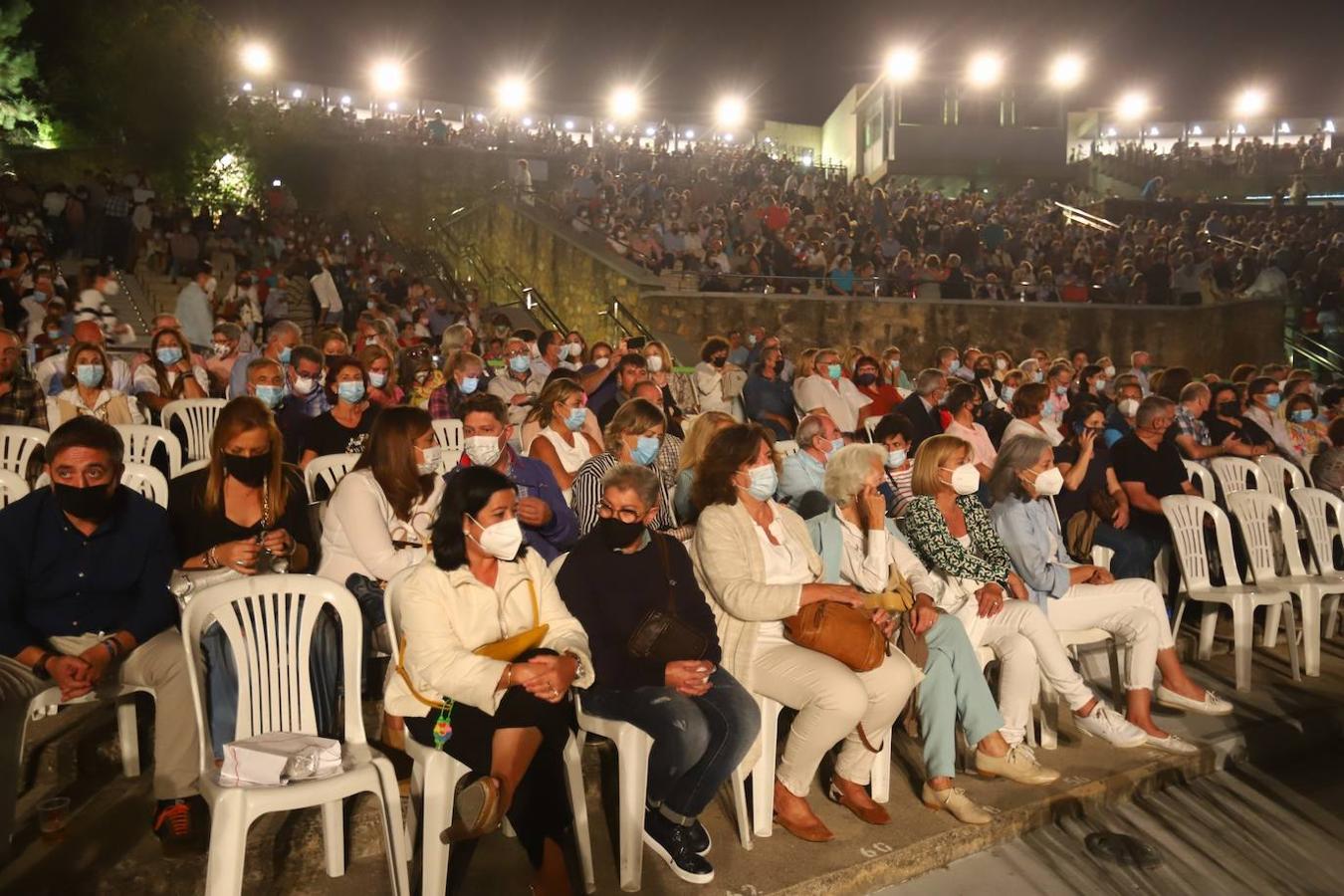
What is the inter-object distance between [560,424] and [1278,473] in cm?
484

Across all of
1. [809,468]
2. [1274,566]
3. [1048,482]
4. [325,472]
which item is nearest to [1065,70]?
[1274,566]

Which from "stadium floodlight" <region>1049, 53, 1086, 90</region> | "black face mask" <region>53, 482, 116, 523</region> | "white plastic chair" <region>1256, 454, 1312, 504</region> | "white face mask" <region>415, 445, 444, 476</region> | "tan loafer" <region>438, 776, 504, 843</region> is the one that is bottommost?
"tan loafer" <region>438, 776, 504, 843</region>

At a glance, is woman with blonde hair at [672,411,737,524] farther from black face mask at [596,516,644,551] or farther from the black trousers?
the black trousers

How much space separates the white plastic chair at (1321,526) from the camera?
256 inches

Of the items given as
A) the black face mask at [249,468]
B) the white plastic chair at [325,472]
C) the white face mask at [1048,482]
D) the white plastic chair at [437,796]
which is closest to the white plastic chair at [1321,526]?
the white face mask at [1048,482]

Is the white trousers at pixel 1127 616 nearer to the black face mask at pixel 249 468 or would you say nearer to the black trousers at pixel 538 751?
the black trousers at pixel 538 751

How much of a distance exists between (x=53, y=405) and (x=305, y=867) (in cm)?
364

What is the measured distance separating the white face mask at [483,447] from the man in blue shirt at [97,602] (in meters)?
1.31

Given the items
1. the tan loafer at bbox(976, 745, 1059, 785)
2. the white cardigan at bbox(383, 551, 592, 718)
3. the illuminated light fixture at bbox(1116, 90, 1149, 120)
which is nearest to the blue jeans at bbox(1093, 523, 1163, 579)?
the tan loafer at bbox(976, 745, 1059, 785)

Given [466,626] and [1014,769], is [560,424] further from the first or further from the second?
[1014,769]

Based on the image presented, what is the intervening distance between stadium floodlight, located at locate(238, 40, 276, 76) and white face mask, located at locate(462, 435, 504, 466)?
127 feet

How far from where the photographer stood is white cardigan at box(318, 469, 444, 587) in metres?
4.18

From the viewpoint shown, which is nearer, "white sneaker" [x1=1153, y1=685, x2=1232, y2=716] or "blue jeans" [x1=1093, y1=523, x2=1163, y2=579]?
"white sneaker" [x1=1153, y1=685, x2=1232, y2=716]

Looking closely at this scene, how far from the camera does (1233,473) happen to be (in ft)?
23.5
